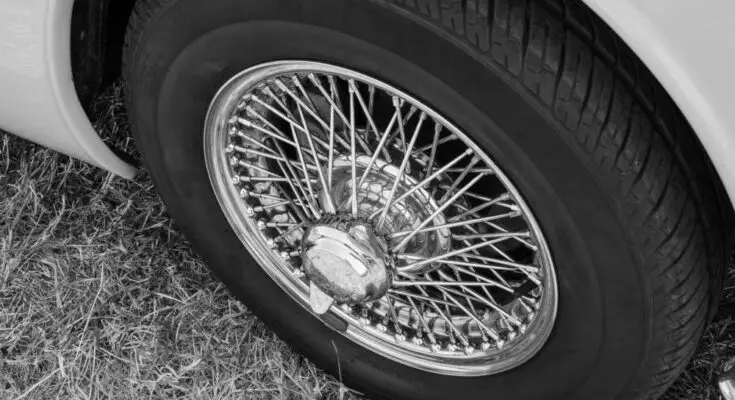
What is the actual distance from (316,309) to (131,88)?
21.6 inches

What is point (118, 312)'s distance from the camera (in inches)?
76.4

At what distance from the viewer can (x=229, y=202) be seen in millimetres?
1609

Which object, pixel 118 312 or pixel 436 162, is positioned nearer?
pixel 436 162

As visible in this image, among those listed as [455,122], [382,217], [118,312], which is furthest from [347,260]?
[118,312]

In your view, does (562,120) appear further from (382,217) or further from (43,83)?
(43,83)

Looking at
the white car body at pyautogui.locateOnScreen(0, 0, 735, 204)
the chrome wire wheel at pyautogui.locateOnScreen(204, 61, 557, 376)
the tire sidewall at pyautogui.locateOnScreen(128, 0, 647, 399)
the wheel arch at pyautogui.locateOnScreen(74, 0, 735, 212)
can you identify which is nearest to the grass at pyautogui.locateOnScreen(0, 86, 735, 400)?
the chrome wire wheel at pyautogui.locateOnScreen(204, 61, 557, 376)

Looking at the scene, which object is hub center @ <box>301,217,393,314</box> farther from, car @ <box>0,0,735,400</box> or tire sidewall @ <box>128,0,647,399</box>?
tire sidewall @ <box>128,0,647,399</box>

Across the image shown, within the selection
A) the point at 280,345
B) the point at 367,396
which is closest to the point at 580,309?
the point at 367,396

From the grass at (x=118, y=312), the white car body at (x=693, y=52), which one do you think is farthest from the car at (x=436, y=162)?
the grass at (x=118, y=312)

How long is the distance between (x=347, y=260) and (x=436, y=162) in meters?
0.24

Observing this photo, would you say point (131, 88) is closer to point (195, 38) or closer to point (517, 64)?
point (195, 38)

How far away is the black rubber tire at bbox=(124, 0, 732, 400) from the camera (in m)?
1.06

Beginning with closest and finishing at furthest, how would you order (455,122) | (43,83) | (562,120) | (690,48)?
(690,48)
(562,120)
(455,122)
(43,83)

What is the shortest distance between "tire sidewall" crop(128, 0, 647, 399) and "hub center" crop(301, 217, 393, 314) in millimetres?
229
